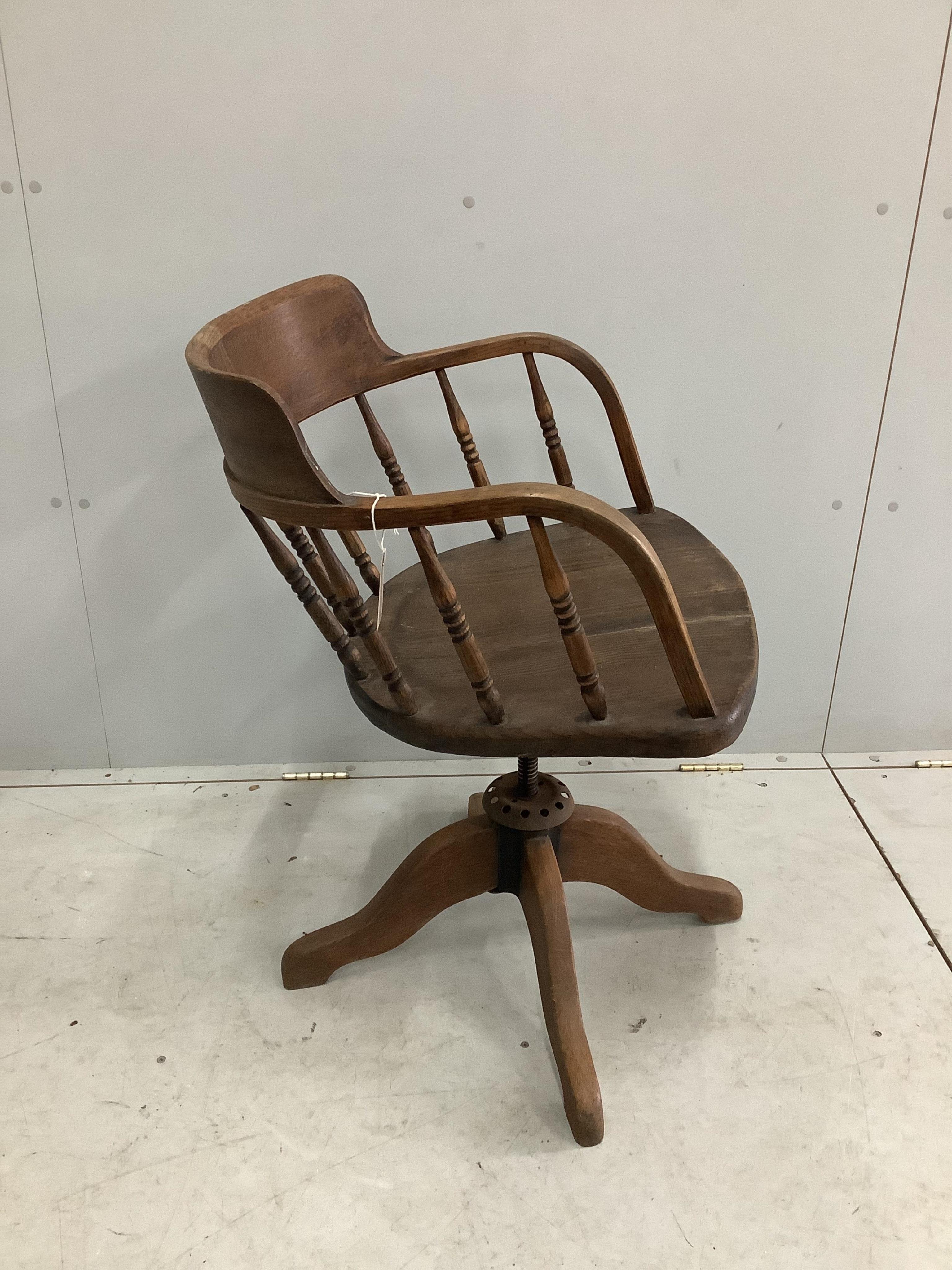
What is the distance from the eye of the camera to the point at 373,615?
114 cm

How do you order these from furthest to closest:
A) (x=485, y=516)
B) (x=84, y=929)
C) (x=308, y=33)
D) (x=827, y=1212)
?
(x=84, y=929), (x=308, y=33), (x=827, y=1212), (x=485, y=516)

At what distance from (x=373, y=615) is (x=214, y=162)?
69cm

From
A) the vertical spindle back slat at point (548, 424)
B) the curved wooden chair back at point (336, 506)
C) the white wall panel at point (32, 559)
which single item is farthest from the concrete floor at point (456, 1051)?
the vertical spindle back slat at point (548, 424)

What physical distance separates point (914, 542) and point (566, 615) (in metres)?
0.99

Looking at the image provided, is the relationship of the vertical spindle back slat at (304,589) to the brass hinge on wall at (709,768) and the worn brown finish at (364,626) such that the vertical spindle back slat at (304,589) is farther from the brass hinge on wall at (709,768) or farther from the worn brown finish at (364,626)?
the brass hinge on wall at (709,768)

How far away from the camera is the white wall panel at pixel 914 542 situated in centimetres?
138

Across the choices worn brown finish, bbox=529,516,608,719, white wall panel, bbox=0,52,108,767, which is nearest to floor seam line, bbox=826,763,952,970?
worn brown finish, bbox=529,516,608,719

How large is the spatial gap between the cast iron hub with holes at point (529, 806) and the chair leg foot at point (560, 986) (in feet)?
0.06

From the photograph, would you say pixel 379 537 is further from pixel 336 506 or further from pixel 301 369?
Result: pixel 336 506

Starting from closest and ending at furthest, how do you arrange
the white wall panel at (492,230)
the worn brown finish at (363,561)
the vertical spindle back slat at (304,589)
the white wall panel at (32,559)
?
the vertical spindle back slat at (304,589) < the worn brown finish at (363,561) < the white wall panel at (492,230) < the white wall panel at (32,559)

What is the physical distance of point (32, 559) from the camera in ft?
5.07

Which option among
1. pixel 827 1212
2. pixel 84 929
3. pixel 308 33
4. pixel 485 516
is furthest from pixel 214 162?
pixel 827 1212

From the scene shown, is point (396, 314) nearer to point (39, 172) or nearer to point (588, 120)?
point (588, 120)

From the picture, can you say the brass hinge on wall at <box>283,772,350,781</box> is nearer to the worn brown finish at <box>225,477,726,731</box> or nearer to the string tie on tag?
the string tie on tag
